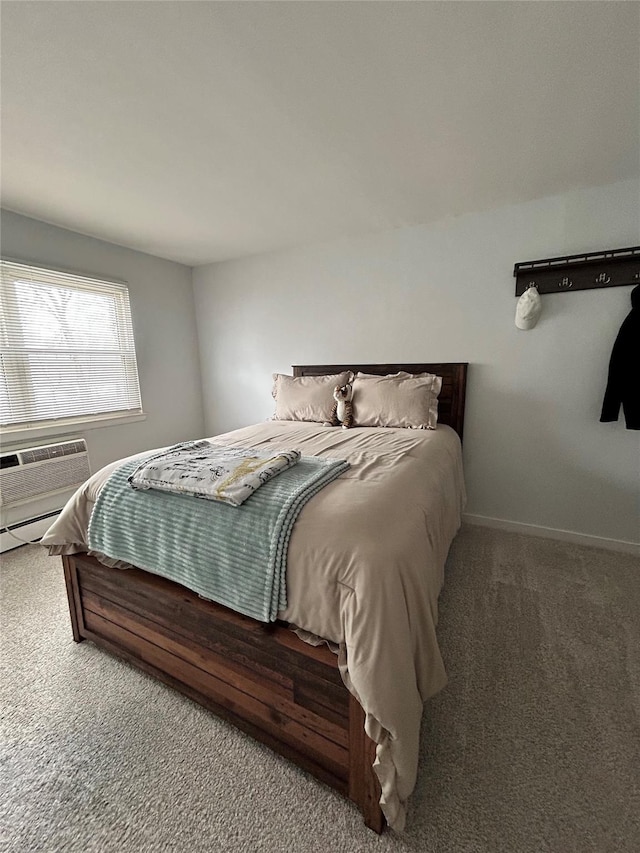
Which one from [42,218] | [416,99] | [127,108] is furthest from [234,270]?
[416,99]

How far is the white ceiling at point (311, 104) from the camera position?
110 cm

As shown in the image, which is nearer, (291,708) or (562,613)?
(291,708)

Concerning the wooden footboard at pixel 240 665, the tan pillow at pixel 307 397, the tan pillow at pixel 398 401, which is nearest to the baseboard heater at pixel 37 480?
the wooden footboard at pixel 240 665

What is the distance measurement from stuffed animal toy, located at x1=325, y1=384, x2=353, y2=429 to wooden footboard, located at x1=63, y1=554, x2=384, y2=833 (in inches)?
60.7

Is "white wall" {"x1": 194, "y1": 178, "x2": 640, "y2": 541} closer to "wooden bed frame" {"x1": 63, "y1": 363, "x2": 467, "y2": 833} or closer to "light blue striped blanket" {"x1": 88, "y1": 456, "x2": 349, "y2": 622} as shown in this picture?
"light blue striped blanket" {"x1": 88, "y1": 456, "x2": 349, "y2": 622}

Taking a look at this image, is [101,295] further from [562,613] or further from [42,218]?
[562,613]

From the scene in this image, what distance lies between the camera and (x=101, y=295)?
289 centimetres

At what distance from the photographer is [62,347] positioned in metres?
2.66

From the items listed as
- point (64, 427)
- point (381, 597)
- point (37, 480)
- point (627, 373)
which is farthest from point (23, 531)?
point (627, 373)

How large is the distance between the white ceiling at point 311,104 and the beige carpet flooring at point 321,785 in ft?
7.60

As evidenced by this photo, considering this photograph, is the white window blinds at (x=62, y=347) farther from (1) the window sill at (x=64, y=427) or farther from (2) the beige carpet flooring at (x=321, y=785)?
(2) the beige carpet flooring at (x=321, y=785)

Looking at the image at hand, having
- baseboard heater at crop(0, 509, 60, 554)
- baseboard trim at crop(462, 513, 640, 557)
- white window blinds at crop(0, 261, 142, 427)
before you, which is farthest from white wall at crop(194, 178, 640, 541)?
baseboard heater at crop(0, 509, 60, 554)

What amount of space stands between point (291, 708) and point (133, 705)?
708 millimetres

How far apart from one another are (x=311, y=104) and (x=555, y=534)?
2928 mm
